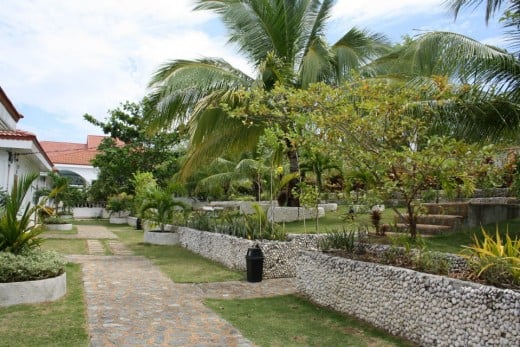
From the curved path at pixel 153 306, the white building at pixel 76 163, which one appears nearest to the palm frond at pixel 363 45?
the curved path at pixel 153 306

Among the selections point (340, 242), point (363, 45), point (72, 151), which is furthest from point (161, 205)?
point (72, 151)

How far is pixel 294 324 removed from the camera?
20.3 ft

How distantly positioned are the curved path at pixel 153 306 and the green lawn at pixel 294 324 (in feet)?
0.77

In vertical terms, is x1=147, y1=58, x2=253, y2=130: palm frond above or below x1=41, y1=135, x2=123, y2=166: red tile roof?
below

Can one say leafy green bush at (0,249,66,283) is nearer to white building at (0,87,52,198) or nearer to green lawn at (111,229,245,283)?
green lawn at (111,229,245,283)

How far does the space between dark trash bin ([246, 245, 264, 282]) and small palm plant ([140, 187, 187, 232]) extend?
21.2 feet

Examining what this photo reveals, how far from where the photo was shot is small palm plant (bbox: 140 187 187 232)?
1477cm

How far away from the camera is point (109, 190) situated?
2712 cm

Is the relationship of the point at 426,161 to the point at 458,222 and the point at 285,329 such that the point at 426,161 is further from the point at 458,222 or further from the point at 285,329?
the point at 458,222

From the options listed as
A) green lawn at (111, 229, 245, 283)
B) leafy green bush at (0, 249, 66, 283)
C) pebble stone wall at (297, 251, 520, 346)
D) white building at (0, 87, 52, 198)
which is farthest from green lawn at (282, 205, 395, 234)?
white building at (0, 87, 52, 198)

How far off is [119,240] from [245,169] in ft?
24.9

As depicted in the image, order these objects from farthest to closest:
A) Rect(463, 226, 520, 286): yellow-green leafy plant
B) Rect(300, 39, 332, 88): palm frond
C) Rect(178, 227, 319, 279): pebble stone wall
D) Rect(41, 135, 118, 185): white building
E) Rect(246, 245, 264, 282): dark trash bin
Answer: Rect(41, 135, 118, 185): white building, Rect(300, 39, 332, 88): palm frond, Rect(178, 227, 319, 279): pebble stone wall, Rect(246, 245, 264, 282): dark trash bin, Rect(463, 226, 520, 286): yellow-green leafy plant

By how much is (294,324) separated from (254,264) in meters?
2.75

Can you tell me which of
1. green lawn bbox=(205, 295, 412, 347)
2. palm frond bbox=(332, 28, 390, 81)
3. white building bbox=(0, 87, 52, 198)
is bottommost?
green lawn bbox=(205, 295, 412, 347)
